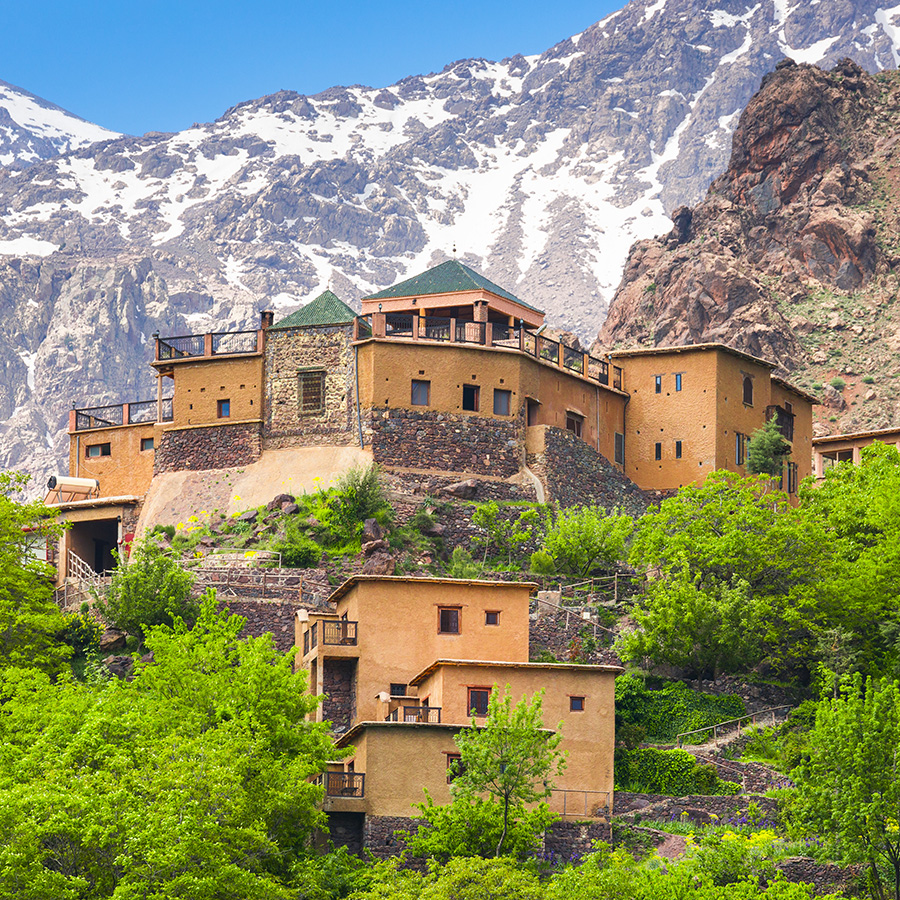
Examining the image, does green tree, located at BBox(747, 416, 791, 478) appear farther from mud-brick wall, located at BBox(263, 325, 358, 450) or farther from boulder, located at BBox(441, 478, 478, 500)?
mud-brick wall, located at BBox(263, 325, 358, 450)

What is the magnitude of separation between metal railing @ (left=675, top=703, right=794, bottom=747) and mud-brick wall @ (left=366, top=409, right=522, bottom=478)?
2118 cm

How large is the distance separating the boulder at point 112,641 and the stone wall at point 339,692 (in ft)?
38.2

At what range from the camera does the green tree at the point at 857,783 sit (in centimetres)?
4881

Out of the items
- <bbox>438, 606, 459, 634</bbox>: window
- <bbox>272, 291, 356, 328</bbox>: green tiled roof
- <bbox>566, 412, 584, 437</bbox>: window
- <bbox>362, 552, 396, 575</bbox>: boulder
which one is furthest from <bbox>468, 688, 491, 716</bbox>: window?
<bbox>566, 412, 584, 437</bbox>: window

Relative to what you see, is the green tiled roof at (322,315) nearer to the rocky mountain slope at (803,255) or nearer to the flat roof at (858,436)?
the flat roof at (858,436)

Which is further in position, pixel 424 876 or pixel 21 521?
pixel 21 521

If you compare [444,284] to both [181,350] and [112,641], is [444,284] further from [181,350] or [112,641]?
[112,641]

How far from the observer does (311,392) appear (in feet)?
264

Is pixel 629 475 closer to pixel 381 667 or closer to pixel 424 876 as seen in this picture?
pixel 381 667

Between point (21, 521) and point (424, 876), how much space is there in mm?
29675

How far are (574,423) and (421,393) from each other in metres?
9.79

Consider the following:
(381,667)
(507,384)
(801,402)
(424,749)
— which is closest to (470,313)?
(507,384)

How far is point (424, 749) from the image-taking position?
53.1 meters

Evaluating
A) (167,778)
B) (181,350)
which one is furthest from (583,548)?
(167,778)
